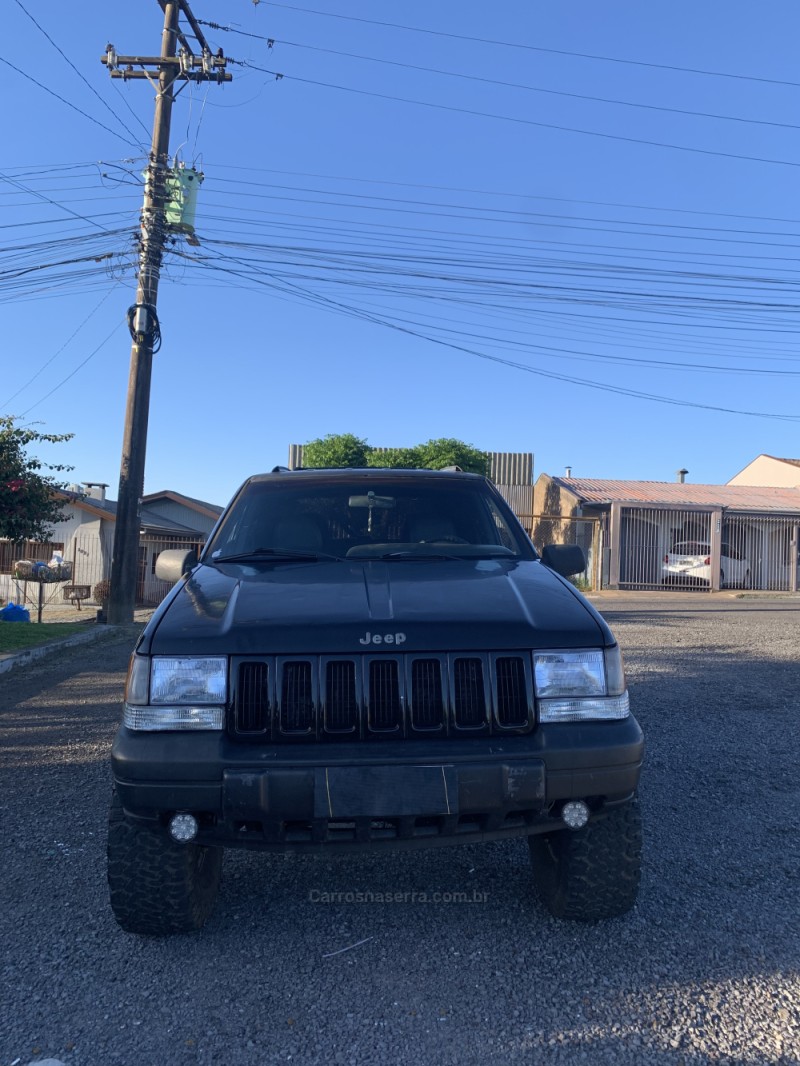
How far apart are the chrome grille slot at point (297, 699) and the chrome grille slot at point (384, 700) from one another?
0.19 m

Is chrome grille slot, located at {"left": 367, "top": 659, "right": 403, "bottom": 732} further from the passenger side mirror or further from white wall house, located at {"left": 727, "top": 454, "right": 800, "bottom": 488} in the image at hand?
white wall house, located at {"left": 727, "top": 454, "right": 800, "bottom": 488}

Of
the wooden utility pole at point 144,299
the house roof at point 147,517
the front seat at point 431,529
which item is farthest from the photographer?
the house roof at point 147,517

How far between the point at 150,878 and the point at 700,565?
23513 mm

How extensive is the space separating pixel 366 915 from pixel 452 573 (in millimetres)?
1365

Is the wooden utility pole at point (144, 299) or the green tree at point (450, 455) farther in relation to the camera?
the green tree at point (450, 455)

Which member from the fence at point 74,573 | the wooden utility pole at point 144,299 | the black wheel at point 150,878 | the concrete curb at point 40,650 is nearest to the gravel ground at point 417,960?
the black wheel at point 150,878

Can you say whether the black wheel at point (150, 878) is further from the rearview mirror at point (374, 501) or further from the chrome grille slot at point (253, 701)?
the rearview mirror at point (374, 501)

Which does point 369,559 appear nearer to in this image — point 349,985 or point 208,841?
point 208,841

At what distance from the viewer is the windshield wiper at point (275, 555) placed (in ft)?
12.1

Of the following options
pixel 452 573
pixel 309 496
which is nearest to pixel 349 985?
pixel 452 573

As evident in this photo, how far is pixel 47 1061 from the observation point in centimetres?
225

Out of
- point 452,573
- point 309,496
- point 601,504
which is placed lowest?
point 452,573

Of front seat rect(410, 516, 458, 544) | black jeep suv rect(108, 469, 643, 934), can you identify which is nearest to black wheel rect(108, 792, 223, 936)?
black jeep suv rect(108, 469, 643, 934)

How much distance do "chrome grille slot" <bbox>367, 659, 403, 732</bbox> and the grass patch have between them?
8316 mm
